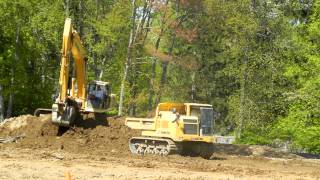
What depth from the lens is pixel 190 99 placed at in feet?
147

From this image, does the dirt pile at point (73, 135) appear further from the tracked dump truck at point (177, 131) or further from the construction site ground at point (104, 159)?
the tracked dump truck at point (177, 131)

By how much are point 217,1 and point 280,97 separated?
761 cm

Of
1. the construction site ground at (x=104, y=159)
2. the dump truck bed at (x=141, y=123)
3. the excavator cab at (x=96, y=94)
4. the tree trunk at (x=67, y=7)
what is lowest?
the construction site ground at (x=104, y=159)

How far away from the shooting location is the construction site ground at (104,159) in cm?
1659

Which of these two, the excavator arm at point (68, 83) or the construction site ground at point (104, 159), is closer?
the construction site ground at point (104, 159)

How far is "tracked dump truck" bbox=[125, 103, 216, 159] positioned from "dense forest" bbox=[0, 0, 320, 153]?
9.25 m

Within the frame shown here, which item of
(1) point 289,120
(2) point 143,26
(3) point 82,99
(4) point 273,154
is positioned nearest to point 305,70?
(1) point 289,120

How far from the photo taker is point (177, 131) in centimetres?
2302

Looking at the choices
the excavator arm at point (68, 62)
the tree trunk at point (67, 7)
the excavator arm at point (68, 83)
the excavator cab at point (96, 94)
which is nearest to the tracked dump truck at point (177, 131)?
the excavator cab at point (96, 94)

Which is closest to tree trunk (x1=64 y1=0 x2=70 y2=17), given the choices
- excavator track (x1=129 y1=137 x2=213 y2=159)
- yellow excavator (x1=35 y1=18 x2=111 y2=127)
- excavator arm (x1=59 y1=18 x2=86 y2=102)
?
yellow excavator (x1=35 y1=18 x2=111 y2=127)

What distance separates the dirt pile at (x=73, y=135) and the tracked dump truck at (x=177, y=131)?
87cm

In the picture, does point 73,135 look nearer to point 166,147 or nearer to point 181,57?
point 166,147

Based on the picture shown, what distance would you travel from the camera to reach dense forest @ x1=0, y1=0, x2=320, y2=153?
110 ft

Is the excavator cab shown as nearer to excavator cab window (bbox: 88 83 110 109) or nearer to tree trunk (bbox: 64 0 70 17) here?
excavator cab window (bbox: 88 83 110 109)
